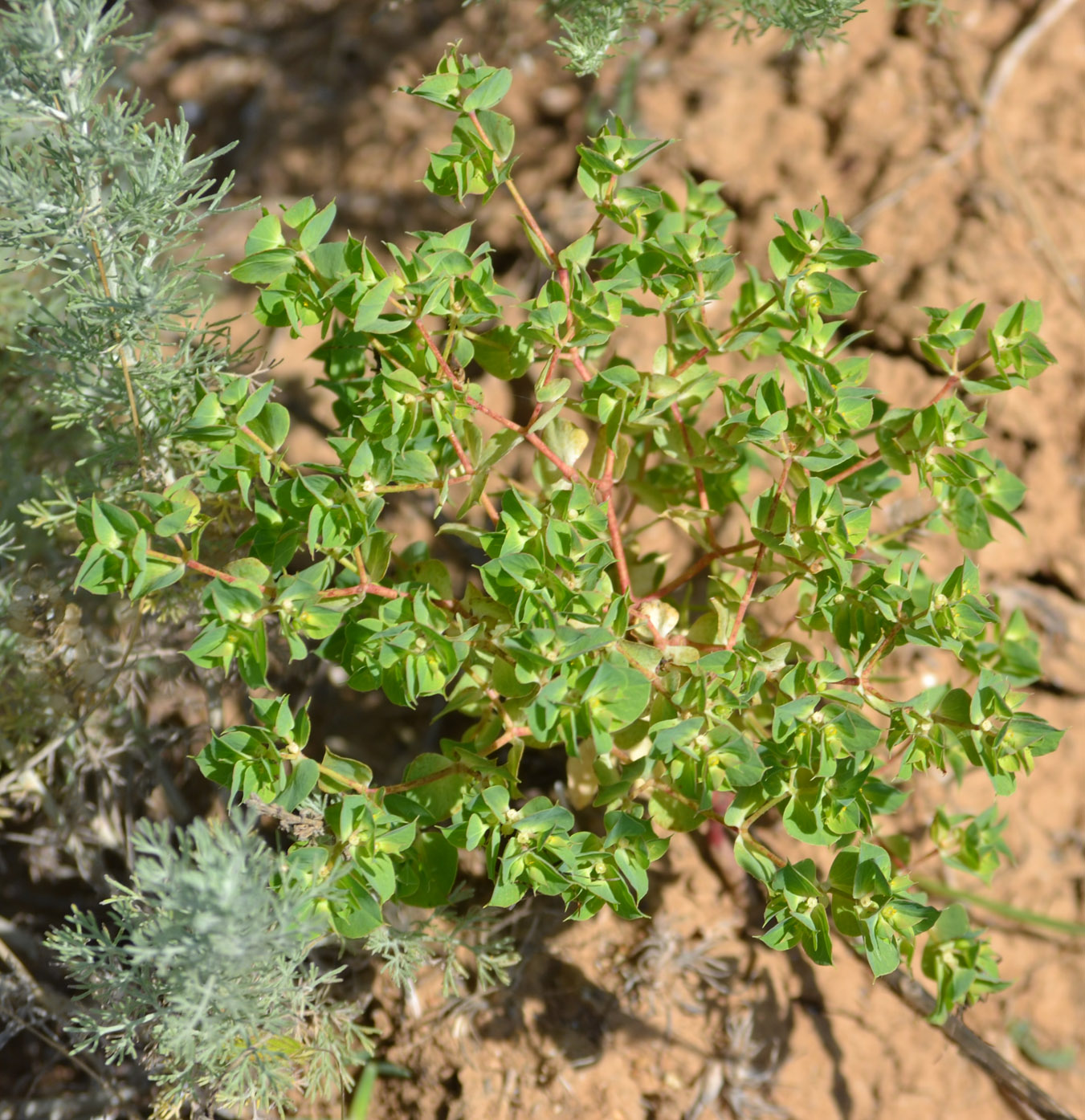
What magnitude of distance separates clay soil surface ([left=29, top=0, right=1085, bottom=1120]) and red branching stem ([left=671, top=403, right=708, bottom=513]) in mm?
770

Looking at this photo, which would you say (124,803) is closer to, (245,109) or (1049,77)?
(245,109)

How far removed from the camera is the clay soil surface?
1.91m

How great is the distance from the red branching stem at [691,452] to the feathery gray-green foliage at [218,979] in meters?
0.93

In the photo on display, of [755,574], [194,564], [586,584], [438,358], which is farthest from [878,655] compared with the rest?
[194,564]

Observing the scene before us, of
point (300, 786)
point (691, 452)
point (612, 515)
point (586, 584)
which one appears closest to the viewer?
point (300, 786)

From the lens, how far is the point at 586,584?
143cm

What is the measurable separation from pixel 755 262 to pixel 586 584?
4.74 ft

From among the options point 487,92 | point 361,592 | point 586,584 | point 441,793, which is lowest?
point 441,793

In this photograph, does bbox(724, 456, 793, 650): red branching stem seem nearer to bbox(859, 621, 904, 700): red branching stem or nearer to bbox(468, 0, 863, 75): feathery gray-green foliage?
bbox(859, 621, 904, 700): red branching stem

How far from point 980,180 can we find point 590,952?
6.93ft

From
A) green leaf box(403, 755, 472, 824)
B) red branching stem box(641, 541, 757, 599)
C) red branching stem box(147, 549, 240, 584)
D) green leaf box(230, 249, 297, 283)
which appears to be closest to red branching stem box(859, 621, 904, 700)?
red branching stem box(641, 541, 757, 599)

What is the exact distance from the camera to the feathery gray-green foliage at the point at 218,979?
1.27 metres

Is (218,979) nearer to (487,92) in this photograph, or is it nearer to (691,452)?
(691,452)

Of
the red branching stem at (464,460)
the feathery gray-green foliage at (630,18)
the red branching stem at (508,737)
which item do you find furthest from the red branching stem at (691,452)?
the feathery gray-green foliage at (630,18)
